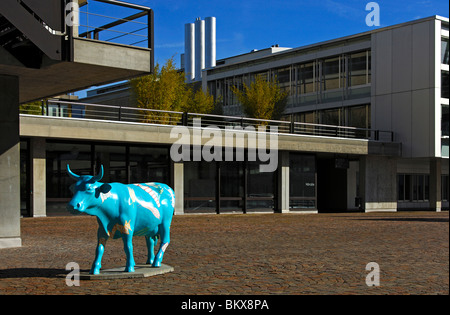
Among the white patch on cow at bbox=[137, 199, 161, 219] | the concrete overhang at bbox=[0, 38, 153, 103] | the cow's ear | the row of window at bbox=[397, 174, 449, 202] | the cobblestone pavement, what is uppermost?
the concrete overhang at bbox=[0, 38, 153, 103]

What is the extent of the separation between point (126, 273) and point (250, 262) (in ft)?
8.62

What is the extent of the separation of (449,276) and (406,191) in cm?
4073

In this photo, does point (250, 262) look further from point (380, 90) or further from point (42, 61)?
point (380, 90)

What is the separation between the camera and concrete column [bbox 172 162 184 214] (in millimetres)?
26812

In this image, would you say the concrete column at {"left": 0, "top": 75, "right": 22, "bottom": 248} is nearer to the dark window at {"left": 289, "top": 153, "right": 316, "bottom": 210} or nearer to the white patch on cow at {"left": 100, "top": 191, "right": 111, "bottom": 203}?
the white patch on cow at {"left": 100, "top": 191, "right": 111, "bottom": 203}

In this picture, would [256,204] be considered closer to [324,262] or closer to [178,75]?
[178,75]

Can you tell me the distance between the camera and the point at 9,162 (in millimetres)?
12562

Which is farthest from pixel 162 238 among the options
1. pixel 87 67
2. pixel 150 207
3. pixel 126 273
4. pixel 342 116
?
pixel 342 116

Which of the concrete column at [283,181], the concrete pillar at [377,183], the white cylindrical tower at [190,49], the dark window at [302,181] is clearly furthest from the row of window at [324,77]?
the white cylindrical tower at [190,49]

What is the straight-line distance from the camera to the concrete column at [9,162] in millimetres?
12422

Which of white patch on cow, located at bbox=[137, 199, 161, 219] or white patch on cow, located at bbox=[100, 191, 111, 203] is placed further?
white patch on cow, located at bbox=[137, 199, 161, 219]

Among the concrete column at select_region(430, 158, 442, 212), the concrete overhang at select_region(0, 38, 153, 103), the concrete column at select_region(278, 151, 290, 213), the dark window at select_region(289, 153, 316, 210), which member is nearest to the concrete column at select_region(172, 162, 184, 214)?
the concrete column at select_region(278, 151, 290, 213)

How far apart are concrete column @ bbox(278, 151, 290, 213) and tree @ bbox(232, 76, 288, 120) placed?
11994 mm
